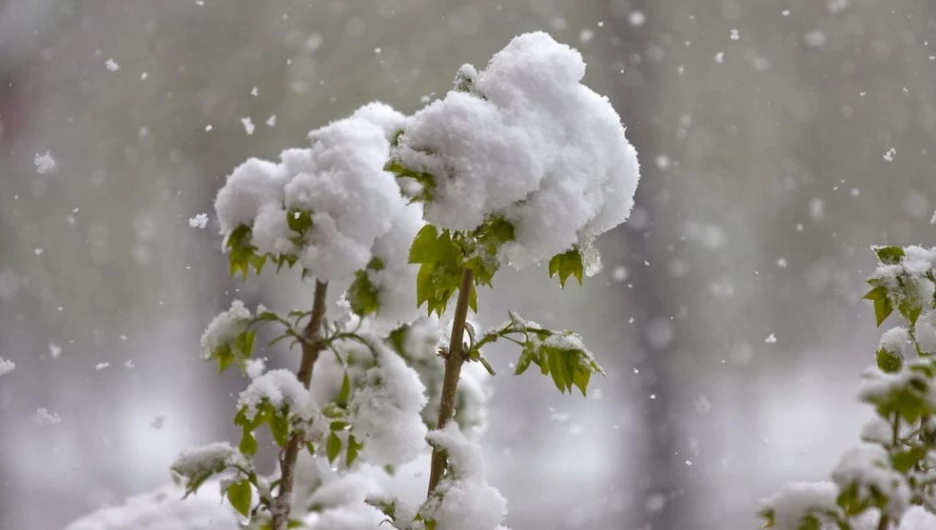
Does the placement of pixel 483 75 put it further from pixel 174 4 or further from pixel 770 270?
pixel 770 270

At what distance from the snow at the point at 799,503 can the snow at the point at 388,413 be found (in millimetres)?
316

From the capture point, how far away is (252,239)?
2.26 ft

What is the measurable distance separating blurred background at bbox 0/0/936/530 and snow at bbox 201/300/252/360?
927 millimetres

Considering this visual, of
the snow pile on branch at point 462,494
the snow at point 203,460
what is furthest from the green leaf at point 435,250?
the snow at point 203,460

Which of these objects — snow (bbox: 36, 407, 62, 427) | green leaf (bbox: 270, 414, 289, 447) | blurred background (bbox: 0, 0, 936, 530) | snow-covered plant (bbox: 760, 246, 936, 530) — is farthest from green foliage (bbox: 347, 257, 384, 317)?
blurred background (bbox: 0, 0, 936, 530)

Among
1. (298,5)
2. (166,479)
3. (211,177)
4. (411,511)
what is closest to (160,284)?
(211,177)

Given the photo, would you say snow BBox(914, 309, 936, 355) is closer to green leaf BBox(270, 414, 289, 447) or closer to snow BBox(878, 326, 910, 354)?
snow BBox(878, 326, 910, 354)

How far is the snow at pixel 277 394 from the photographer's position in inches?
25.7

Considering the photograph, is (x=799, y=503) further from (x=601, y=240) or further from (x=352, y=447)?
(x=601, y=240)

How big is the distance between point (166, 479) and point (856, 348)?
145 centimetres

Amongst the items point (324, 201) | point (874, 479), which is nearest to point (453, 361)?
point (324, 201)

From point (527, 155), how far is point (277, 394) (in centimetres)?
26

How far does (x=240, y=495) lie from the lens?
2.18 feet

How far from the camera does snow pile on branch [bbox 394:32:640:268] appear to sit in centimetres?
54
